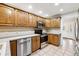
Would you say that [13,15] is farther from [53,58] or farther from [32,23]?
[53,58]

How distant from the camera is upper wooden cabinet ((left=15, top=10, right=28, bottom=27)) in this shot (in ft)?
8.04

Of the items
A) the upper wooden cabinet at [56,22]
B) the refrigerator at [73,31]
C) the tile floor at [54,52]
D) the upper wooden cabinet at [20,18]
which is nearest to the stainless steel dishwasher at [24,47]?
the tile floor at [54,52]

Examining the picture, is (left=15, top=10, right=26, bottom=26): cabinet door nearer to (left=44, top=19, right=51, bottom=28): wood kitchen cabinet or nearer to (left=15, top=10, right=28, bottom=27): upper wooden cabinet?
(left=15, top=10, right=28, bottom=27): upper wooden cabinet

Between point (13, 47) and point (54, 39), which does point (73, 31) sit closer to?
point (13, 47)

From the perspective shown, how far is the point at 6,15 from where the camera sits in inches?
81.7

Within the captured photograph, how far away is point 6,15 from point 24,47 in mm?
1102

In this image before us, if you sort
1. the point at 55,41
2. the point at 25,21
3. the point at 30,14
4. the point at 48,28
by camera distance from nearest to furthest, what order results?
the point at 25,21 < the point at 30,14 < the point at 55,41 < the point at 48,28

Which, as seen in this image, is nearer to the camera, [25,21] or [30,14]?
[25,21]

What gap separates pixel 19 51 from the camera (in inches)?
82.6

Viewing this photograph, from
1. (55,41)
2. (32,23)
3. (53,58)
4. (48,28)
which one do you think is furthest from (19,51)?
(48,28)

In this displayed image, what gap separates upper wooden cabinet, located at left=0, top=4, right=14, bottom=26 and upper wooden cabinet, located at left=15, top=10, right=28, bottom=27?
20 centimetres

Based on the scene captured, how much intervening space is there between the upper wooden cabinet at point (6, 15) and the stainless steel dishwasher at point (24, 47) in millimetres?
630

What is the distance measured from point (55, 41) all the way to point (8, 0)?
351cm

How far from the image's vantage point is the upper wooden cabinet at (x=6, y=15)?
1958 millimetres
